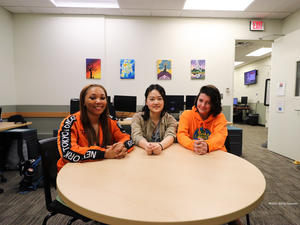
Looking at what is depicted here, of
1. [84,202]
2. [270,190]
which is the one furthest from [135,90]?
[84,202]

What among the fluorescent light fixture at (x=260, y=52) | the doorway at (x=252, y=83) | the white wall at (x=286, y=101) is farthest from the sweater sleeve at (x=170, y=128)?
the fluorescent light fixture at (x=260, y=52)

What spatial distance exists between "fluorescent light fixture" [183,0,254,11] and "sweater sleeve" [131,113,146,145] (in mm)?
3086

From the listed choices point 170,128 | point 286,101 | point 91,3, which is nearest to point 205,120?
point 170,128

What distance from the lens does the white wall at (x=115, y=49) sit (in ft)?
12.7

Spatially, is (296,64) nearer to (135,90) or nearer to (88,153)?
(135,90)

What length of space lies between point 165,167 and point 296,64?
3891mm

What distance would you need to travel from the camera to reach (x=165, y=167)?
36.0 inches

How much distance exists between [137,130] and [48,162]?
69 cm

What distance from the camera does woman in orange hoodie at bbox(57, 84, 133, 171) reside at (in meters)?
1.04

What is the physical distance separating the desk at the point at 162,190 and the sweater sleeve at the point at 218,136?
0.22 metres

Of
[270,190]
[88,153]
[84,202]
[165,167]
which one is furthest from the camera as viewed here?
[270,190]

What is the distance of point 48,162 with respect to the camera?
1.11 metres

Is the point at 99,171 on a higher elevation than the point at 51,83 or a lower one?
lower

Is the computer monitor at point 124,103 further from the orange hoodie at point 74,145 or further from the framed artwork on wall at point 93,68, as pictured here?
the orange hoodie at point 74,145
